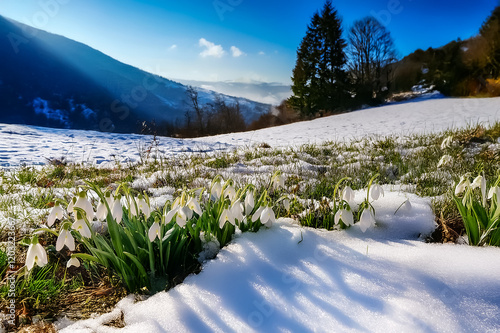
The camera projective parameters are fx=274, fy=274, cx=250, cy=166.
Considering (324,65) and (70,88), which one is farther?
(70,88)

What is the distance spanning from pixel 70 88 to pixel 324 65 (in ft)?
247

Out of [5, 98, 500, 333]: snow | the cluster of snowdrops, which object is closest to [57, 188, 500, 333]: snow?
[5, 98, 500, 333]: snow

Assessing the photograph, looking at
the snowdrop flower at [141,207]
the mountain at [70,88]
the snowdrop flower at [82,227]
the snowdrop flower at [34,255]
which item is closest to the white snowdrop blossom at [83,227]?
the snowdrop flower at [82,227]

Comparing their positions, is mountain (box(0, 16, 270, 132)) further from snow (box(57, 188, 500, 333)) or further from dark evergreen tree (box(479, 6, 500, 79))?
snow (box(57, 188, 500, 333))

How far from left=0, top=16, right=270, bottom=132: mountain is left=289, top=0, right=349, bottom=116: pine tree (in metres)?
41.4

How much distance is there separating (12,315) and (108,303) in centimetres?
42

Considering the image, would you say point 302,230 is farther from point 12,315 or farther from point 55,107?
point 55,107

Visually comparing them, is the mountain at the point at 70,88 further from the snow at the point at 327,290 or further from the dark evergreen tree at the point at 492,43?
the snow at the point at 327,290

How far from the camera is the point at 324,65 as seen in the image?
81.0 feet

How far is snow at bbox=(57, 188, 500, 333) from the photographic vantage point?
115 cm

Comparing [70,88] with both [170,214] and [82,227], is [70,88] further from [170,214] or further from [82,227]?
[170,214]

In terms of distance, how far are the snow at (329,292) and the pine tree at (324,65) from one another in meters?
24.6

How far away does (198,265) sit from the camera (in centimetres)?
175

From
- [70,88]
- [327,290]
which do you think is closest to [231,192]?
[327,290]
